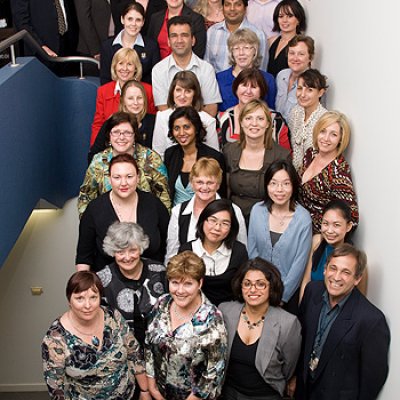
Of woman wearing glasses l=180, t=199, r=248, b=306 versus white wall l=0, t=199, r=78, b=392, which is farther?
white wall l=0, t=199, r=78, b=392

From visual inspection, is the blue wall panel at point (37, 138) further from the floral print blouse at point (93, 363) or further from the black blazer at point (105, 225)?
the floral print blouse at point (93, 363)

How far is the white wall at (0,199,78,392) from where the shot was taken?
24.9 ft

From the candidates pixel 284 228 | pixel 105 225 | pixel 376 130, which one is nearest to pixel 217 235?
pixel 284 228

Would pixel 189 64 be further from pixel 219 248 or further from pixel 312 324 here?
pixel 312 324

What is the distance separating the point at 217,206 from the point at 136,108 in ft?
4.48

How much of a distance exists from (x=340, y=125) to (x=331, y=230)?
77 cm

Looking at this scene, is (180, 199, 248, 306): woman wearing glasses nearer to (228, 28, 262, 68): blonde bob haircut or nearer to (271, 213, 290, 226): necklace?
(271, 213, 290, 226): necklace

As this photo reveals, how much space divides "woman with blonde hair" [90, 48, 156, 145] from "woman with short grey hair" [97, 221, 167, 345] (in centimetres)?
174

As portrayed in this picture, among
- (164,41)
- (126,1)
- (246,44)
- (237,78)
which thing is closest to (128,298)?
(237,78)

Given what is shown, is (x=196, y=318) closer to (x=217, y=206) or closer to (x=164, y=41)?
(x=217, y=206)

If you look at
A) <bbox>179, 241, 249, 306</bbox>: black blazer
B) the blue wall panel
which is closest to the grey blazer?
<bbox>179, 241, 249, 306</bbox>: black blazer

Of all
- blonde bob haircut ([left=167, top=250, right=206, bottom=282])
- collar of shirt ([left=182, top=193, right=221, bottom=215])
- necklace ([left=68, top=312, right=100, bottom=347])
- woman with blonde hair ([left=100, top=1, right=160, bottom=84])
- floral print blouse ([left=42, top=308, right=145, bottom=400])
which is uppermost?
woman with blonde hair ([left=100, top=1, right=160, bottom=84])

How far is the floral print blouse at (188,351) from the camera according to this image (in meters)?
3.53

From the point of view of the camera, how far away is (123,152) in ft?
14.9
